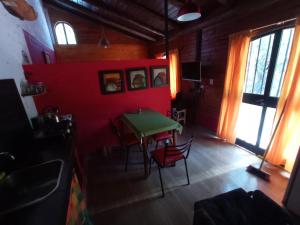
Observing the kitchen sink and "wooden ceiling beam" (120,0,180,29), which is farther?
"wooden ceiling beam" (120,0,180,29)

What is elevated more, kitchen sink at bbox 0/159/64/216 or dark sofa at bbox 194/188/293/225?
kitchen sink at bbox 0/159/64/216

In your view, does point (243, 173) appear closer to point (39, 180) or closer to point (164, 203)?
point (164, 203)

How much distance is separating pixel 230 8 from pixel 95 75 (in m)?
2.67

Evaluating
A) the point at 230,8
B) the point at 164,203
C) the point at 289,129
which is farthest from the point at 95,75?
the point at 289,129

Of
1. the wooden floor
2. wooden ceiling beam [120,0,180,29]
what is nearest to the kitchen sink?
the wooden floor

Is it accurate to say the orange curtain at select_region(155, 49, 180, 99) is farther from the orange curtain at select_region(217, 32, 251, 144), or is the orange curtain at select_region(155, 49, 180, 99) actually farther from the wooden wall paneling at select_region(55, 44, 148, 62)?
the wooden wall paneling at select_region(55, 44, 148, 62)

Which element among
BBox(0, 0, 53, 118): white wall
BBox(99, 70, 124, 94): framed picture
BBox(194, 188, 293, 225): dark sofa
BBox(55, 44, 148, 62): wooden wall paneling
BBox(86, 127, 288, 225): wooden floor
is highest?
BBox(55, 44, 148, 62): wooden wall paneling

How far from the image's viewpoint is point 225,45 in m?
2.94

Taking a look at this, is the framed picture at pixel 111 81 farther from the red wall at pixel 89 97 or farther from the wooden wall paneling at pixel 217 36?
the wooden wall paneling at pixel 217 36

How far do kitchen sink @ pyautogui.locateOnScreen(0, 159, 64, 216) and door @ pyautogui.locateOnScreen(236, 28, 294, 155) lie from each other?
113 inches

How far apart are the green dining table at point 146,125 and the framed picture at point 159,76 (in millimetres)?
765

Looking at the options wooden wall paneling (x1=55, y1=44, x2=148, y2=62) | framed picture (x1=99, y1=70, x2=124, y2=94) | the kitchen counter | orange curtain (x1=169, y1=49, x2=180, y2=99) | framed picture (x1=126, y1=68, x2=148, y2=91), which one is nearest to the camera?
the kitchen counter

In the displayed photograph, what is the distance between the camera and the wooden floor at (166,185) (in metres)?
1.65

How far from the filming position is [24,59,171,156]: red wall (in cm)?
243
